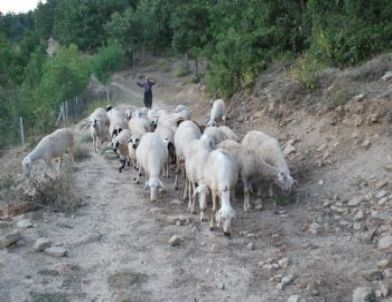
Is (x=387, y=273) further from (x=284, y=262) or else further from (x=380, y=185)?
(x=380, y=185)

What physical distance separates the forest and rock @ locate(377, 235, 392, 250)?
7096 mm

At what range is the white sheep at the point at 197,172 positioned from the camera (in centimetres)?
980

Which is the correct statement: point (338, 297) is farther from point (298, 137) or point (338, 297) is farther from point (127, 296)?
point (298, 137)

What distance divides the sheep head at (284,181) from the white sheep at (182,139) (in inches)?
97.2

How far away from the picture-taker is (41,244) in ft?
28.5

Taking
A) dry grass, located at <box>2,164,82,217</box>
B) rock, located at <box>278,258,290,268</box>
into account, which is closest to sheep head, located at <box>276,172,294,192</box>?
rock, located at <box>278,258,290,268</box>

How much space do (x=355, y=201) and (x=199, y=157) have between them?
10.3 ft

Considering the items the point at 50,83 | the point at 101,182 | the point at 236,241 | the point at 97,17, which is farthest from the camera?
the point at 97,17

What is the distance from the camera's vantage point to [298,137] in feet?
43.6

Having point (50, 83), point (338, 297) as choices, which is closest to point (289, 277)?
point (338, 297)

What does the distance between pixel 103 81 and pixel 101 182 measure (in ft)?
67.2

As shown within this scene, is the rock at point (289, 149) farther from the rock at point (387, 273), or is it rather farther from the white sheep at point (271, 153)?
the rock at point (387, 273)

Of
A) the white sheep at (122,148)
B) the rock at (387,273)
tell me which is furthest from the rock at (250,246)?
the white sheep at (122,148)

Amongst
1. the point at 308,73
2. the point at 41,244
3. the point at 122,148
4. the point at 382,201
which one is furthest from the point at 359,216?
the point at 122,148
